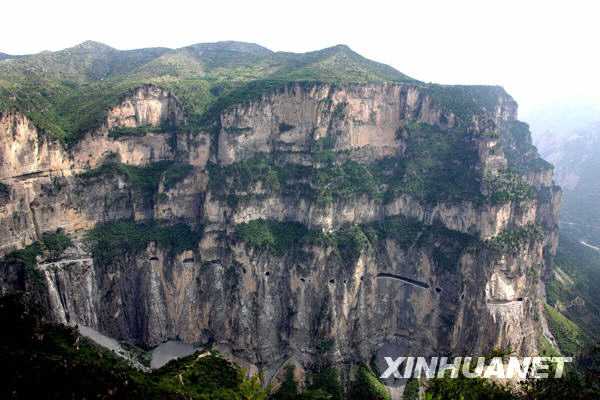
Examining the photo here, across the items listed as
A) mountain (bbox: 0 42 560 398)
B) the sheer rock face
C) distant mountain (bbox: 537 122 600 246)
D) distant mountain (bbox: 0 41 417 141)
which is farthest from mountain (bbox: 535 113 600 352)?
distant mountain (bbox: 0 41 417 141)

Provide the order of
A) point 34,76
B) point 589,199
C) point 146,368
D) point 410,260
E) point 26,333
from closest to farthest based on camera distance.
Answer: point 26,333, point 146,368, point 410,260, point 34,76, point 589,199

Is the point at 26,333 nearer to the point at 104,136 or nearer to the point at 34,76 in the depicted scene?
the point at 104,136

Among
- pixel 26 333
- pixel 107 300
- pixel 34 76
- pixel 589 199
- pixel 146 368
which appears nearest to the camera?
pixel 26 333

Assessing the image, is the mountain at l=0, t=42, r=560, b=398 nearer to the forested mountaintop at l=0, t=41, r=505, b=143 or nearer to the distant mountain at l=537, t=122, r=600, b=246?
the forested mountaintop at l=0, t=41, r=505, b=143

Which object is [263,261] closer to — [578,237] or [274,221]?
[274,221]

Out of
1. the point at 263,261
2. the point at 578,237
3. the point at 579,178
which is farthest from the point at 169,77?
the point at 579,178

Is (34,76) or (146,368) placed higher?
(34,76)

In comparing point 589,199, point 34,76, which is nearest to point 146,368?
point 34,76
